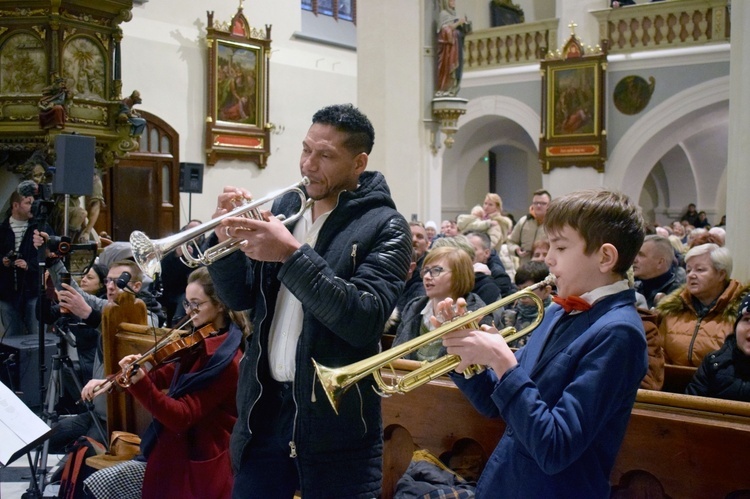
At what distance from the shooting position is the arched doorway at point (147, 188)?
13.7 m

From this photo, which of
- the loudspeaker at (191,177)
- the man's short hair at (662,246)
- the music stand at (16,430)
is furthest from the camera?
the loudspeaker at (191,177)

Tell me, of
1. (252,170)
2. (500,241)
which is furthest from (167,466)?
(252,170)

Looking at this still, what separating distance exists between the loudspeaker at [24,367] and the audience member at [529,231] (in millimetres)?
4735

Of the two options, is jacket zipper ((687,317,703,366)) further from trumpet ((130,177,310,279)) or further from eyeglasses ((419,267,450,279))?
trumpet ((130,177,310,279))

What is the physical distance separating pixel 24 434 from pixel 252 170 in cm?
1326

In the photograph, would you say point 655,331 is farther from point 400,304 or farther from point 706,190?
point 706,190

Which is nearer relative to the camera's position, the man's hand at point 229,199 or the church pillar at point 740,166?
the man's hand at point 229,199

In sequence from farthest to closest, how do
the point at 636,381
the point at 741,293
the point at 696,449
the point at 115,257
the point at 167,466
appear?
1. the point at 115,257
2. the point at 741,293
3. the point at 167,466
4. the point at 696,449
5. the point at 636,381

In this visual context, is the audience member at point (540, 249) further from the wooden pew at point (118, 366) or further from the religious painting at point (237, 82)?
the religious painting at point (237, 82)

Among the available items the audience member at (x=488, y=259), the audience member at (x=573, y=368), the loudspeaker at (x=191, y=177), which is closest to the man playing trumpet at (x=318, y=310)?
the audience member at (x=573, y=368)

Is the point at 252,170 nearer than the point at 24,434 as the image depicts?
No

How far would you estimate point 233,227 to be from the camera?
2230mm

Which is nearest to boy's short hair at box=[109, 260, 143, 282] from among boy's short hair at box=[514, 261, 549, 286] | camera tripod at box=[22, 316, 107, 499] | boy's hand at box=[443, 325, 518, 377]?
camera tripod at box=[22, 316, 107, 499]

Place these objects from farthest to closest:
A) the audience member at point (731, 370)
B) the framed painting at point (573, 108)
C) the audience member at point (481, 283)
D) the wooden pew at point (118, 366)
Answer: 1. the framed painting at point (573, 108)
2. the audience member at point (481, 283)
3. the wooden pew at point (118, 366)
4. the audience member at point (731, 370)
